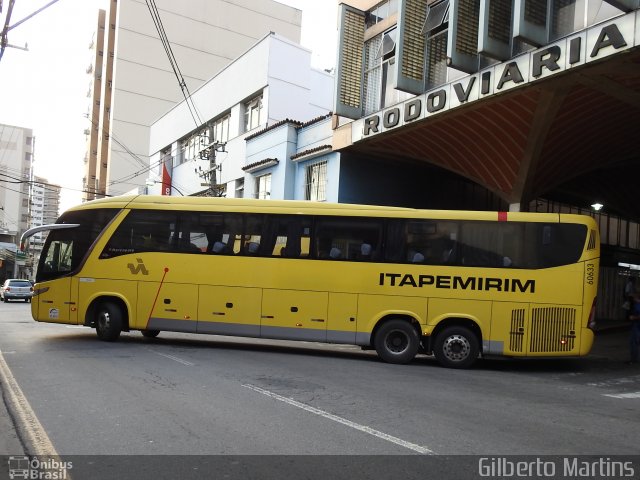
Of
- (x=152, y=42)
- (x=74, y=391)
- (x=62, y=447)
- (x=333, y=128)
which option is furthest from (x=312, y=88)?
(x=152, y=42)

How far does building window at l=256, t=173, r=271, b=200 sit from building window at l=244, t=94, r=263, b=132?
154 inches

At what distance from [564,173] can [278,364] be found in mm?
12123

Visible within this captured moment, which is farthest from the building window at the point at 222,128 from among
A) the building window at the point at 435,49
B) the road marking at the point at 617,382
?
the road marking at the point at 617,382

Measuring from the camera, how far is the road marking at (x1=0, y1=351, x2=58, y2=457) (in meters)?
5.23

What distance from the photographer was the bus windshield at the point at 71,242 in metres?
13.6

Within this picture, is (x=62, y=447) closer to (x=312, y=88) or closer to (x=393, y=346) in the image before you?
(x=393, y=346)

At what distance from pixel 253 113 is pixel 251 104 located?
588mm

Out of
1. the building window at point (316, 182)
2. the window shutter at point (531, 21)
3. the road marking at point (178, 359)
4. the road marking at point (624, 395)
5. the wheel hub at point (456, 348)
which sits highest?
the window shutter at point (531, 21)

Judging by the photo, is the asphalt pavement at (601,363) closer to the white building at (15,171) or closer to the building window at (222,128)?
the building window at (222,128)

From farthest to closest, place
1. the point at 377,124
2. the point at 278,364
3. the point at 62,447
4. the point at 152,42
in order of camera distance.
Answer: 1. the point at 152,42
2. the point at 377,124
3. the point at 278,364
4. the point at 62,447

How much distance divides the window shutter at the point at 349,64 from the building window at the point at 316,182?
2.72 metres

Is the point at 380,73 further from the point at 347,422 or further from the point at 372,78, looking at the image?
the point at 347,422

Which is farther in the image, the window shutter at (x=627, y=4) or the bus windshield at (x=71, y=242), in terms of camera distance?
the bus windshield at (x=71, y=242)

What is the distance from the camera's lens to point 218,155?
1209 inches
